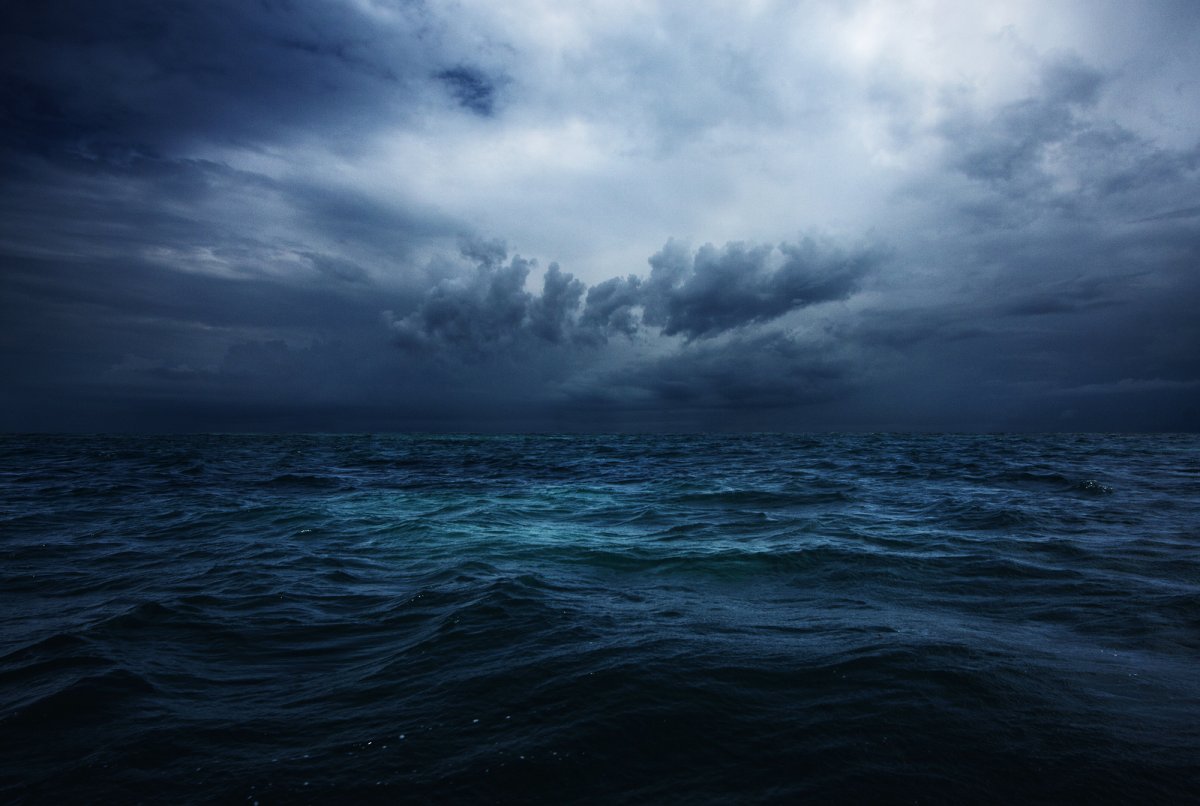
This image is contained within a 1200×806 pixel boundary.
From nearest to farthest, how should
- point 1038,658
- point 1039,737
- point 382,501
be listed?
point 1039,737
point 1038,658
point 382,501

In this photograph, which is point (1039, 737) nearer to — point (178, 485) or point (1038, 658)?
point (1038, 658)

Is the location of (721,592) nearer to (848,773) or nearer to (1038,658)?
(1038,658)

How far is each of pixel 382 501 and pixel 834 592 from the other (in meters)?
14.6

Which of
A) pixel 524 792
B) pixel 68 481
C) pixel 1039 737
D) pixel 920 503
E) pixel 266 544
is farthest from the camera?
pixel 68 481

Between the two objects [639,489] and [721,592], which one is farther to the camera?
[639,489]

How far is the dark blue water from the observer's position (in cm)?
372

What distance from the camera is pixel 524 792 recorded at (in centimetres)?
353

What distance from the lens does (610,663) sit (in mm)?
5270

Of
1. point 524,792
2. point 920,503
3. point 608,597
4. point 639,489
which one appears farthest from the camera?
point 639,489

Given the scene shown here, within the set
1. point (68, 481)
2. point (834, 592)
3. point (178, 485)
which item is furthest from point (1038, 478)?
point (68, 481)

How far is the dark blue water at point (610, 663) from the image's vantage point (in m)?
3.72

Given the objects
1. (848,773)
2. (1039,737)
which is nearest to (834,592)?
(1039,737)

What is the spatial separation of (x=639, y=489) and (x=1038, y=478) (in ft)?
50.2

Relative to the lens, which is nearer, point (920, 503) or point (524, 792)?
point (524, 792)
